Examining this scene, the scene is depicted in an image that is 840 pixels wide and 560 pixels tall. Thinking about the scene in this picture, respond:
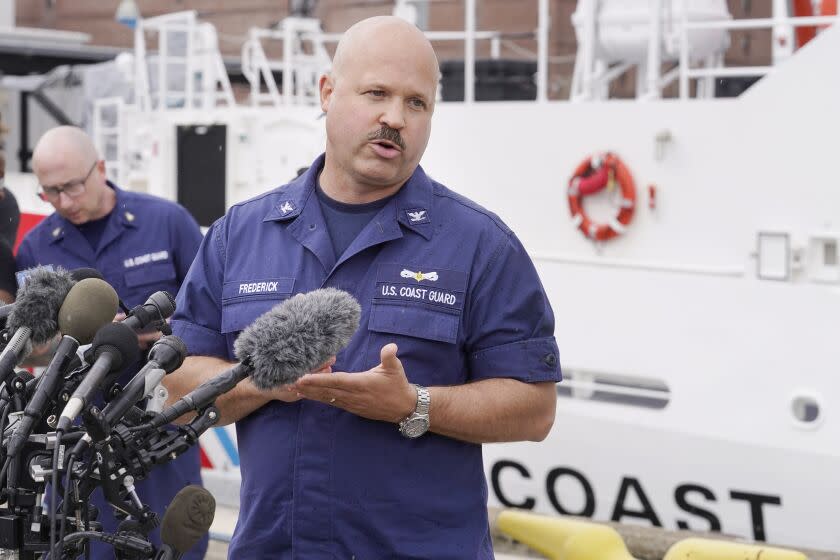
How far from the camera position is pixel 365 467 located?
86.3 inches

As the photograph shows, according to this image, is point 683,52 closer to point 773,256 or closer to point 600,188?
point 600,188

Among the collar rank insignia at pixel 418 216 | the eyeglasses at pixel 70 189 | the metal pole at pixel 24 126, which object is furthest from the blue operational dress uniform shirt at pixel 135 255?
the metal pole at pixel 24 126

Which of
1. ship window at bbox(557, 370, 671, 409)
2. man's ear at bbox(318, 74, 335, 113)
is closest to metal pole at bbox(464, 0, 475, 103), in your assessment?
ship window at bbox(557, 370, 671, 409)

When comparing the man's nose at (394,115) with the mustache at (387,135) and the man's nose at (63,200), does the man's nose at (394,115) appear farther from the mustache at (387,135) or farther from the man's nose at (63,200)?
the man's nose at (63,200)

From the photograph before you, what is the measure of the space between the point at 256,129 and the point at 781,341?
443 cm

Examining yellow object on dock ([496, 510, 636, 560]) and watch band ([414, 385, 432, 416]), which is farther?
yellow object on dock ([496, 510, 636, 560])

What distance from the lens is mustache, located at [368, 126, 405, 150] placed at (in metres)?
2.22

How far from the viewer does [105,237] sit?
424 centimetres

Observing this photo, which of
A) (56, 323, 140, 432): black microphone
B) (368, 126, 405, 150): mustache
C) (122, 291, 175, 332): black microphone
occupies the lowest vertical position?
(56, 323, 140, 432): black microphone

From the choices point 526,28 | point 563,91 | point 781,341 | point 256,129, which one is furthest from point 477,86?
point 526,28

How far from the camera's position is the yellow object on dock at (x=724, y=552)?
337 cm

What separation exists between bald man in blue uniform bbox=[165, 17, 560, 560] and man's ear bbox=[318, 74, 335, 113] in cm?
2

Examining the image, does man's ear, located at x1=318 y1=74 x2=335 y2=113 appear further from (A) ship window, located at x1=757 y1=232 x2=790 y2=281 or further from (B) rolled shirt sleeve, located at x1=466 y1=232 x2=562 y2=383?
(A) ship window, located at x1=757 y1=232 x2=790 y2=281

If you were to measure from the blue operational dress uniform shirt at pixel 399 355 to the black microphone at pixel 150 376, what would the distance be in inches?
12.0
